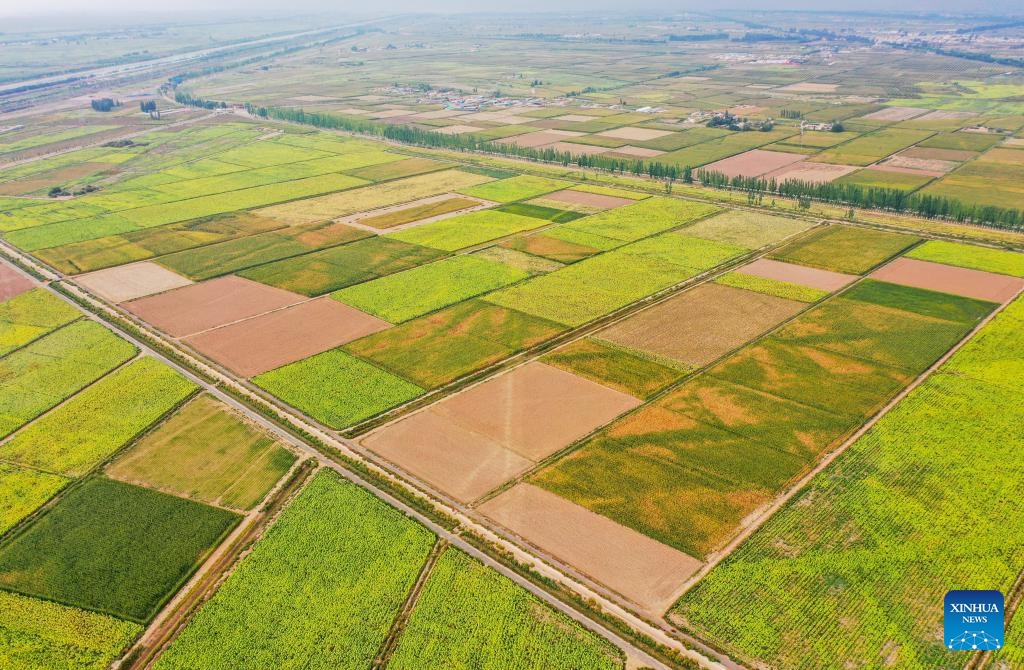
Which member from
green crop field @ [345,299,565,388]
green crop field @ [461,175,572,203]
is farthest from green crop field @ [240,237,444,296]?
green crop field @ [461,175,572,203]

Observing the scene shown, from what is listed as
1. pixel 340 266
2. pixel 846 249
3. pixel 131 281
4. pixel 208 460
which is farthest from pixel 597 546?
pixel 131 281

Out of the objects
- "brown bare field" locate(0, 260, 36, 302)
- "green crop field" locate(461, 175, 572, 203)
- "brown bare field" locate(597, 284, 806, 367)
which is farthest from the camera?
"green crop field" locate(461, 175, 572, 203)

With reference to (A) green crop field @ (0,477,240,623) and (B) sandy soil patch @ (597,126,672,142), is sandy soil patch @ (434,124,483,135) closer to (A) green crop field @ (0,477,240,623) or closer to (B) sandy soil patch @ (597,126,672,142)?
(B) sandy soil patch @ (597,126,672,142)

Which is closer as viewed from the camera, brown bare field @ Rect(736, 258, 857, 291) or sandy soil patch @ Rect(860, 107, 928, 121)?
brown bare field @ Rect(736, 258, 857, 291)

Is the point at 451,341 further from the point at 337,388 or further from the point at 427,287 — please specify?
the point at 427,287

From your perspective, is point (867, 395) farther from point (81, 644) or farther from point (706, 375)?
point (81, 644)

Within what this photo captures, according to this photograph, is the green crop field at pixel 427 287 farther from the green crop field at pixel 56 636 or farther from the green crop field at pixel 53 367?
the green crop field at pixel 56 636

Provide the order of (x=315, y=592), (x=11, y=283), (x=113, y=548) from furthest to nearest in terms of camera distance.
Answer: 1. (x=11, y=283)
2. (x=113, y=548)
3. (x=315, y=592)

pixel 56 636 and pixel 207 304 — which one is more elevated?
pixel 207 304

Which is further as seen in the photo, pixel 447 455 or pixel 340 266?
pixel 340 266
